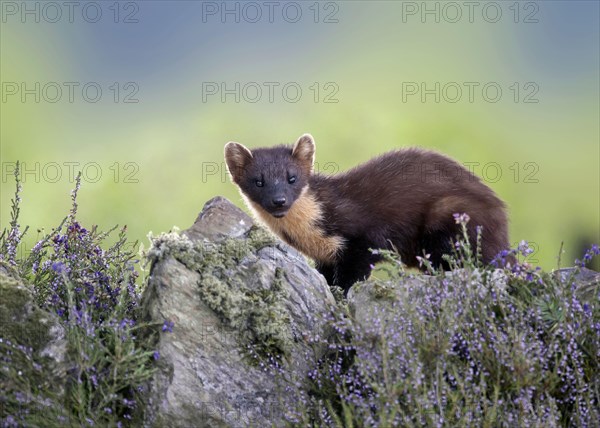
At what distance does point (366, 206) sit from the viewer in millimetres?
6344

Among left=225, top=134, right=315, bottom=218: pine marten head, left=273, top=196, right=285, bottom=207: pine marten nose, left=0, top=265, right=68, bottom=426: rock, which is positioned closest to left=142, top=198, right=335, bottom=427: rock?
left=0, top=265, right=68, bottom=426: rock

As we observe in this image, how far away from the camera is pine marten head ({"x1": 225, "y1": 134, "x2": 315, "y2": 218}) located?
20.5ft

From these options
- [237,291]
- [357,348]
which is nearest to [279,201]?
[237,291]

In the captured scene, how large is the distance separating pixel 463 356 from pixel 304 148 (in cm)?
294

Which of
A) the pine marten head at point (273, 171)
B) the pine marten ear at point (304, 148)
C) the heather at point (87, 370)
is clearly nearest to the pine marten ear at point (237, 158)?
the pine marten head at point (273, 171)

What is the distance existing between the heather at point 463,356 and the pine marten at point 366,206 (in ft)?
5.79

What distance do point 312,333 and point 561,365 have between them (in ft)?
4.16

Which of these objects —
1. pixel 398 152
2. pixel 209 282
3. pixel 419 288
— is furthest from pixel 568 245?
pixel 209 282

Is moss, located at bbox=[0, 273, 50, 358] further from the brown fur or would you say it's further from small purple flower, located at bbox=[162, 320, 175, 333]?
the brown fur

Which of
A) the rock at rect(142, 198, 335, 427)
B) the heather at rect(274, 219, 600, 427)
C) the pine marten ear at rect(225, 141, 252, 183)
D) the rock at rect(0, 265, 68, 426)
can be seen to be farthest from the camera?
the pine marten ear at rect(225, 141, 252, 183)

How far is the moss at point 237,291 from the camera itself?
A: 13.9ft

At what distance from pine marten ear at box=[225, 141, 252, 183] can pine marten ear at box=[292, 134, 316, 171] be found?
370 millimetres

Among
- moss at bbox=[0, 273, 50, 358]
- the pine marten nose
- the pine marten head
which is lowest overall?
moss at bbox=[0, 273, 50, 358]

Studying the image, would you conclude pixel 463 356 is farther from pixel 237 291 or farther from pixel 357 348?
pixel 237 291
